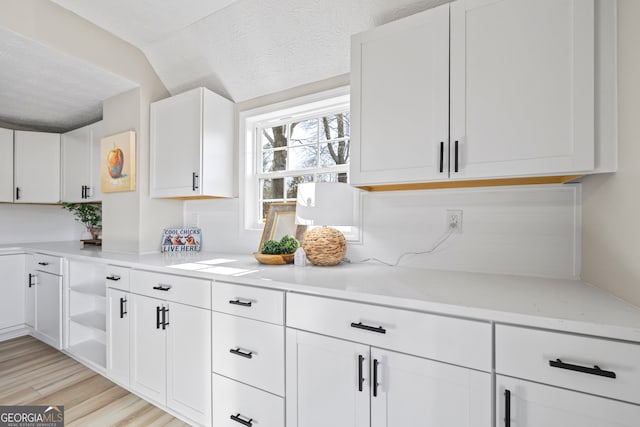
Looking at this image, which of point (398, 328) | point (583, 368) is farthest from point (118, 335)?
point (583, 368)

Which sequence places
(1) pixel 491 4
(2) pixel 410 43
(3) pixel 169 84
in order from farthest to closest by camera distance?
1. (3) pixel 169 84
2. (2) pixel 410 43
3. (1) pixel 491 4

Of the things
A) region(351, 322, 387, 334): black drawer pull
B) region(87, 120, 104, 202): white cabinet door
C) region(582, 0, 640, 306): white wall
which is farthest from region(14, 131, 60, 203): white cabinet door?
region(582, 0, 640, 306): white wall

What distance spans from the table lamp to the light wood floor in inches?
51.8

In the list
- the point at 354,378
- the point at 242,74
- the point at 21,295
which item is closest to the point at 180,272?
the point at 354,378

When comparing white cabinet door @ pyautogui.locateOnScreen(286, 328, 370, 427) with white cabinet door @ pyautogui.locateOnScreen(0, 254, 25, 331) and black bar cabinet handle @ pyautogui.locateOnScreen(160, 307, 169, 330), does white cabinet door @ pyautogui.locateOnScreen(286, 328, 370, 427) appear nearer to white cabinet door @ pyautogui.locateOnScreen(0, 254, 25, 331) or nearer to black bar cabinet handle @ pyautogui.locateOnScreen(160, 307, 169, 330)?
black bar cabinet handle @ pyautogui.locateOnScreen(160, 307, 169, 330)

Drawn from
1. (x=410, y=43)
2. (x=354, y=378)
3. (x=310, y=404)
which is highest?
(x=410, y=43)

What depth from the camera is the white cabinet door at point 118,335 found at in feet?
6.72

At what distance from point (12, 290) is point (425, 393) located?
3.89m

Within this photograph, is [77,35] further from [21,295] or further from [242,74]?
[21,295]

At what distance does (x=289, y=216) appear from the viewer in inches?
90.0

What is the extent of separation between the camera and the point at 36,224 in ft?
11.8

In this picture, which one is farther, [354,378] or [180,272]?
[180,272]

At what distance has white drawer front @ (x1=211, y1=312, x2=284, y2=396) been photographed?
55.9 inches

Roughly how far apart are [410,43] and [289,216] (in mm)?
1373
